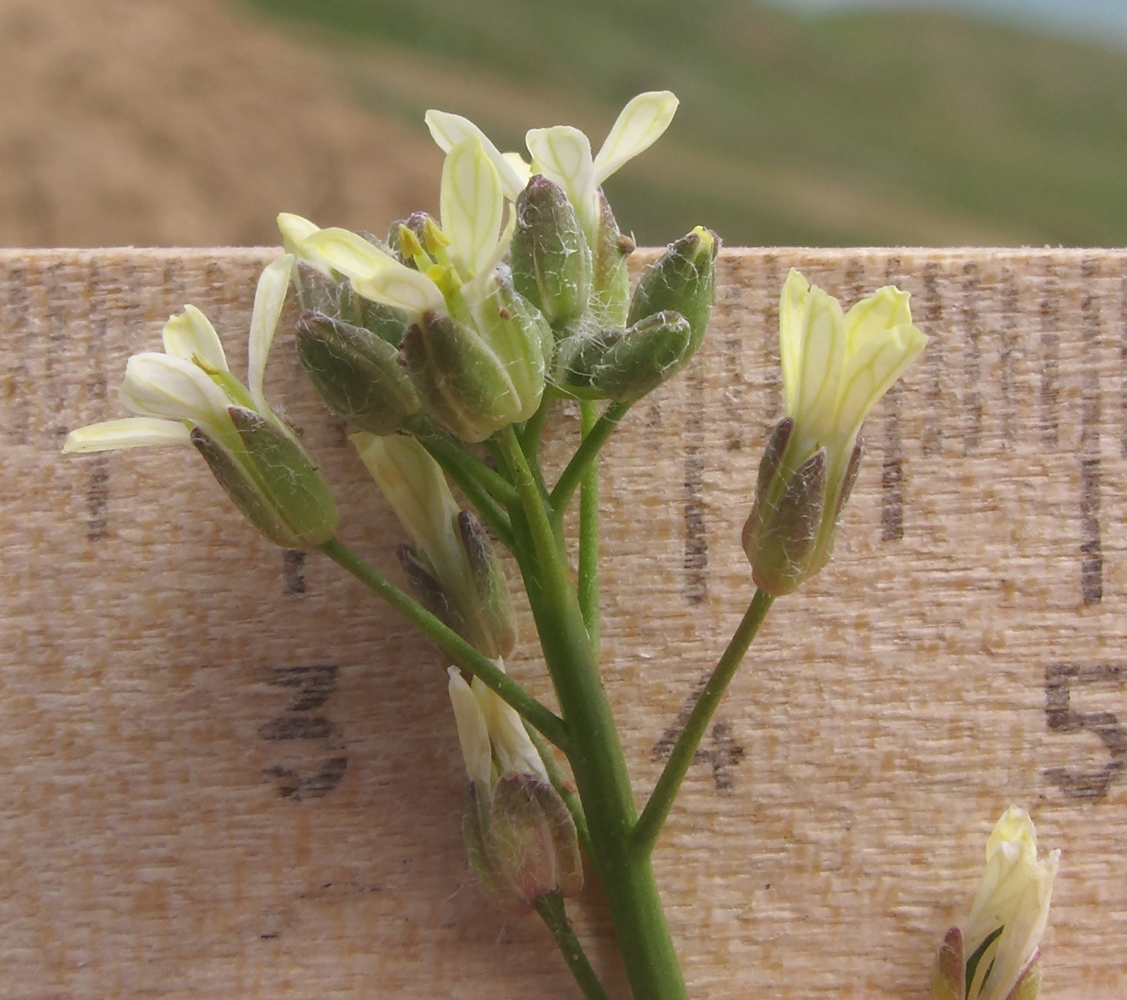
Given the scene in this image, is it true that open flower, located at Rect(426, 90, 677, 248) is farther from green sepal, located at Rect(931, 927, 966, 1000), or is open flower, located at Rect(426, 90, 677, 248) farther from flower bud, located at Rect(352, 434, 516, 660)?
green sepal, located at Rect(931, 927, 966, 1000)

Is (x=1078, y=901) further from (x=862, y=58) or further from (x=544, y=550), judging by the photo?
(x=862, y=58)

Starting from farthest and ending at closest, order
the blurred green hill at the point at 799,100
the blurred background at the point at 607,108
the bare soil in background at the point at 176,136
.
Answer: the blurred green hill at the point at 799,100 → the blurred background at the point at 607,108 → the bare soil in background at the point at 176,136

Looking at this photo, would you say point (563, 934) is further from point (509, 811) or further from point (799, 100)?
point (799, 100)

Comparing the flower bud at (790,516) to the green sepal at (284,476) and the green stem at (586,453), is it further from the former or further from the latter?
the green sepal at (284,476)

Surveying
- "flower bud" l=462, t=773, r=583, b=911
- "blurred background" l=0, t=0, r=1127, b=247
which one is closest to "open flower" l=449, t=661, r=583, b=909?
"flower bud" l=462, t=773, r=583, b=911

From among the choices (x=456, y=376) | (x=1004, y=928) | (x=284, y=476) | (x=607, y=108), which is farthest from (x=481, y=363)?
(x=607, y=108)

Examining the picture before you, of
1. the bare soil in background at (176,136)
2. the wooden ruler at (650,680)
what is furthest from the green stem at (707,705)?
the bare soil in background at (176,136)

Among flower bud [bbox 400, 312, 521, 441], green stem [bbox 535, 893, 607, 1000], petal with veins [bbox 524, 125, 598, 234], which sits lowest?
green stem [bbox 535, 893, 607, 1000]
